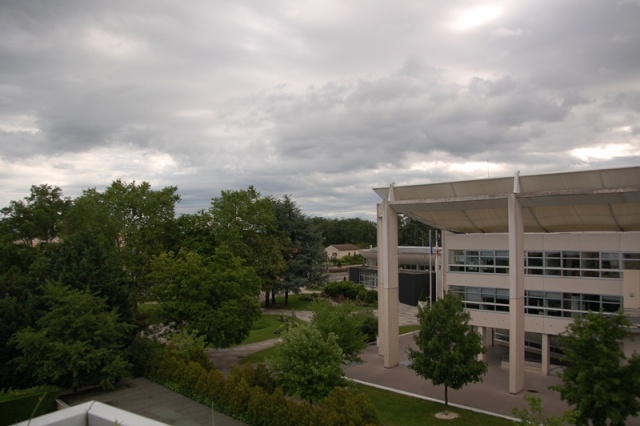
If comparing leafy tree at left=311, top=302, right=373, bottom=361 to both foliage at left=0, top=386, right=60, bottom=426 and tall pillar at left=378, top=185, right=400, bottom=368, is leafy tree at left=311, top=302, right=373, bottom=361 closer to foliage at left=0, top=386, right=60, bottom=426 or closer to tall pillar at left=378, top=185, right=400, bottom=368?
tall pillar at left=378, top=185, right=400, bottom=368

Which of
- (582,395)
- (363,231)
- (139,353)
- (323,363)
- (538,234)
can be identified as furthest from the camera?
(363,231)

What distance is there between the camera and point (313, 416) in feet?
55.0

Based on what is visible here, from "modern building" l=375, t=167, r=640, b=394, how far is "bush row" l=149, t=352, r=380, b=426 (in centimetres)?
1093

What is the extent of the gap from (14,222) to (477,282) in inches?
1132

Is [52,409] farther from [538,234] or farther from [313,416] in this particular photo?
[538,234]

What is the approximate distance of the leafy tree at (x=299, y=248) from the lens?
52.1m

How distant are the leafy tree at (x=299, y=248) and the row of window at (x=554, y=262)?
22985 millimetres

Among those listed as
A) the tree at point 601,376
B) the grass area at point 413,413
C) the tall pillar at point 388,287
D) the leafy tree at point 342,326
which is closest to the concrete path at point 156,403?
the grass area at point 413,413

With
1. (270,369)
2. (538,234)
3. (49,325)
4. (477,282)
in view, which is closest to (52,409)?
(49,325)

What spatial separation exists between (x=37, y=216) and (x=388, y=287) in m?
22.0

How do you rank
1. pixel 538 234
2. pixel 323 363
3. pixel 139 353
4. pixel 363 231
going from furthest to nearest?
pixel 363 231 → pixel 538 234 → pixel 139 353 → pixel 323 363

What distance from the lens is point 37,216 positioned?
98.7 feet

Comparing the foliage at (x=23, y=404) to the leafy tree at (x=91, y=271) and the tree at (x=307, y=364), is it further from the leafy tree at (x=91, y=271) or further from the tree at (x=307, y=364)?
the tree at (x=307, y=364)

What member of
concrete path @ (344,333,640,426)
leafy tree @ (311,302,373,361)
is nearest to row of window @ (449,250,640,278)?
concrete path @ (344,333,640,426)
